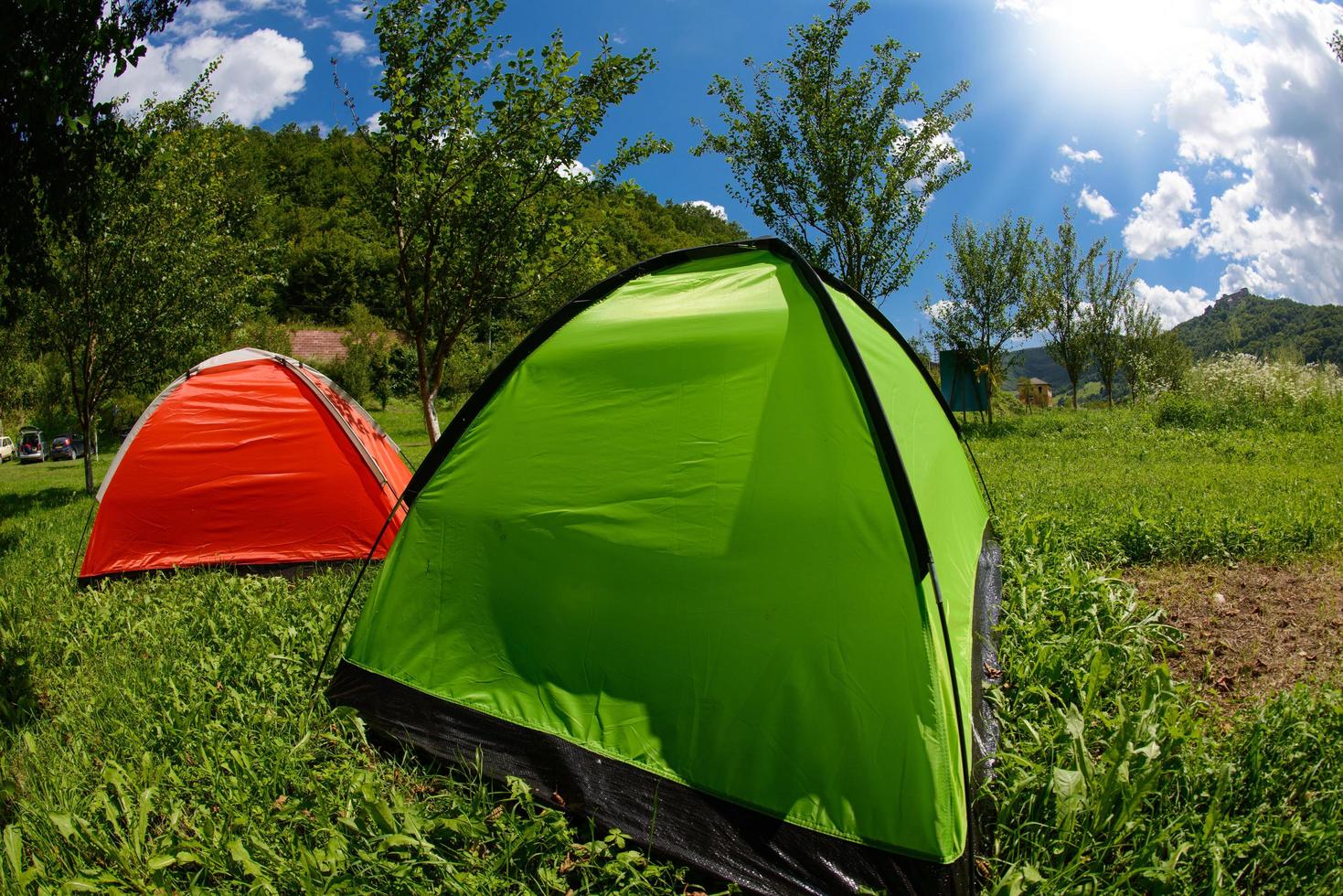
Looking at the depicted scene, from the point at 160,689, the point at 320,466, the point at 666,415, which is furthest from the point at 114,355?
the point at 666,415

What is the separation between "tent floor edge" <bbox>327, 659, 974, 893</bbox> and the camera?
2158 millimetres

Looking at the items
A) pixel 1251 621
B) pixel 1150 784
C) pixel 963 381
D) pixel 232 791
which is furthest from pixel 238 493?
pixel 963 381

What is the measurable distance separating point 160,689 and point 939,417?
14.4ft

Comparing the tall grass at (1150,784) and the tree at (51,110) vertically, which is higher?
the tree at (51,110)

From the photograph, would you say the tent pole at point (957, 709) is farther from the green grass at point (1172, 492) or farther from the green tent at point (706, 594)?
the green grass at point (1172, 492)

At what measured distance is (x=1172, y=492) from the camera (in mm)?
6672

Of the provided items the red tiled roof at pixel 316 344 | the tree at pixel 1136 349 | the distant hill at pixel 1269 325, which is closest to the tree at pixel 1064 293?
the tree at pixel 1136 349

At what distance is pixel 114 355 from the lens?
1122cm


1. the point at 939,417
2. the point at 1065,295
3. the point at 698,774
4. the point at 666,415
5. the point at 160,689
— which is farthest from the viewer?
the point at 1065,295

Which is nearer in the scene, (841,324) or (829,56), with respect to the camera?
(841,324)

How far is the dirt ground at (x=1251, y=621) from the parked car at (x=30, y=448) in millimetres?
39616

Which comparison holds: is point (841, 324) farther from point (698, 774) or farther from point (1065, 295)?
point (1065, 295)

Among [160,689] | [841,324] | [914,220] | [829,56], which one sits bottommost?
[160,689]

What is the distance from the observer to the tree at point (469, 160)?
5.92 meters
